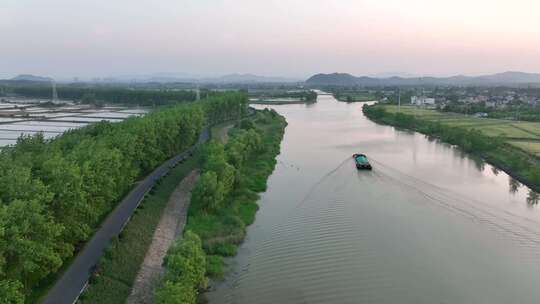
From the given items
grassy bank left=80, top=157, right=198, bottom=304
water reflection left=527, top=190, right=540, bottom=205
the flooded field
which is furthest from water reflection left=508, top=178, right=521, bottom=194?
the flooded field

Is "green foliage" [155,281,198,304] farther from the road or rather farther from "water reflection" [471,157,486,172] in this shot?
"water reflection" [471,157,486,172]

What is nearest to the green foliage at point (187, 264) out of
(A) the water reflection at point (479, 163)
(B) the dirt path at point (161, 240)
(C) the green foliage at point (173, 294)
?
(C) the green foliage at point (173, 294)

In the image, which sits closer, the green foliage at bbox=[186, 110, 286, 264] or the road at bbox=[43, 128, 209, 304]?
the road at bbox=[43, 128, 209, 304]

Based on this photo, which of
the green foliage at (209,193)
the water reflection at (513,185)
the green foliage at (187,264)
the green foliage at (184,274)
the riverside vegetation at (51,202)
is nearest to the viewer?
the riverside vegetation at (51,202)

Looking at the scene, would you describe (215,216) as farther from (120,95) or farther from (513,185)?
(120,95)

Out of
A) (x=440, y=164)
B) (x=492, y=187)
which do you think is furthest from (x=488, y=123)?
(x=492, y=187)

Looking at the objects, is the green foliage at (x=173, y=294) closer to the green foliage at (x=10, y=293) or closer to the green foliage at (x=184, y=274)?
the green foliage at (x=184, y=274)

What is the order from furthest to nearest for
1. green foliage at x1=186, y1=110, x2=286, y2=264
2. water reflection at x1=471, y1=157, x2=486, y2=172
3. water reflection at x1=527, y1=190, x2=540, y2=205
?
1. water reflection at x1=471, y1=157, x2=486, y2=172
2. water reflection at x1=527, y1=190, x2=540, y2=205
3. green foliage at x1=186, y1=110, x2=286, y2=264

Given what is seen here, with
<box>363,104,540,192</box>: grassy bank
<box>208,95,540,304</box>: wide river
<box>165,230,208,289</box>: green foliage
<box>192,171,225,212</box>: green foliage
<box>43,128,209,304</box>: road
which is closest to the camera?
<box>43,128,209,304</box>: road
